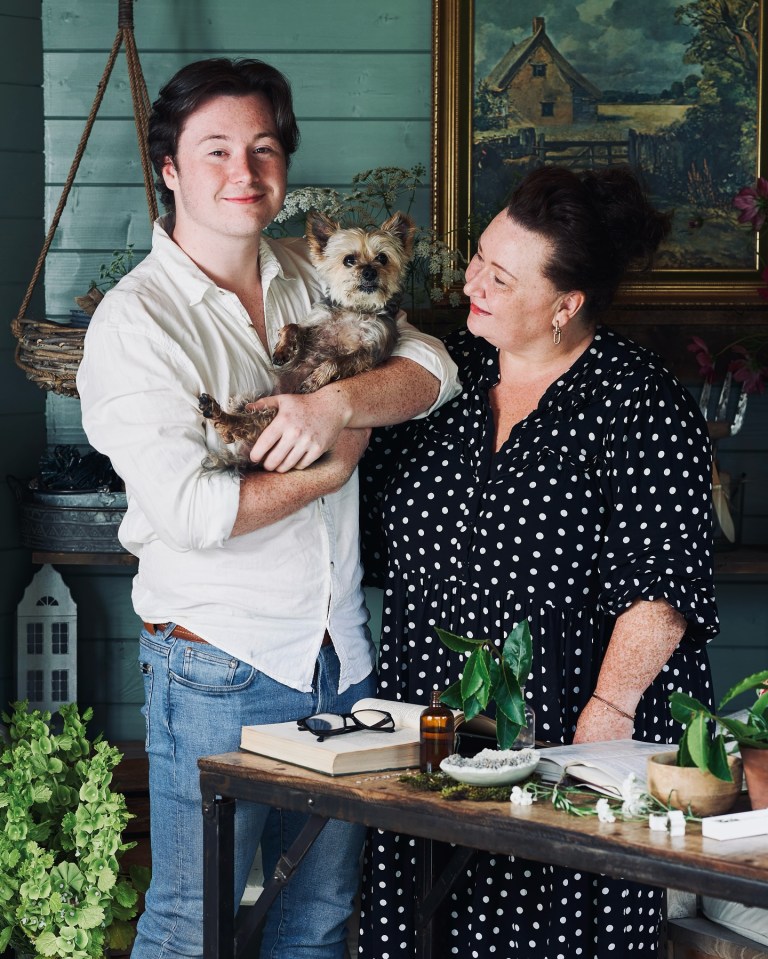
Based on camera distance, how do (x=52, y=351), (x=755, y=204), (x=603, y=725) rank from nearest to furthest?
(x=603, y=725) < (x=52, y=351) < (x=755, y=204)

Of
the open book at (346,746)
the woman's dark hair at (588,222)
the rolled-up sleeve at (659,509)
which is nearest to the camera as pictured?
the open book at (346,746)

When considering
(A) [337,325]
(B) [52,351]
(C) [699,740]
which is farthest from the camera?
(B) [52,351]

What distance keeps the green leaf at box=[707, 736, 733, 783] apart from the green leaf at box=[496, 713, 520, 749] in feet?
0.90

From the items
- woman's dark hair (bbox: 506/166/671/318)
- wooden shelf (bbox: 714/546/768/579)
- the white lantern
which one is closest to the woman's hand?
woman's dark hair (bbox: 506/166/671/318)

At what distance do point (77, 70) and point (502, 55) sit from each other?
3.79ft

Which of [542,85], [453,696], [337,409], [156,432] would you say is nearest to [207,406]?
[156,432]

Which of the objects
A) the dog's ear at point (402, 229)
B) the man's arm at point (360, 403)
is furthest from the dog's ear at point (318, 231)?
the man's arm at point (360, 403)

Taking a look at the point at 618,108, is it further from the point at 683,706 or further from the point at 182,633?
the point at 683,706

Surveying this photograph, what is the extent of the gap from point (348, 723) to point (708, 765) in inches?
22.3

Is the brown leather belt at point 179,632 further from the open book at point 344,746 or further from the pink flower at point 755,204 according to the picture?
the pink flower at point 755,204

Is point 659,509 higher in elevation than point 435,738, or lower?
higher

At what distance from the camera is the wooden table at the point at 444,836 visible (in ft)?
4.23

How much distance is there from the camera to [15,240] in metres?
3.26

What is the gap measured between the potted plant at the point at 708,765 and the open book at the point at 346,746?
1.20 ft
